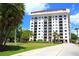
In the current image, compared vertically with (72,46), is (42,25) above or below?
above

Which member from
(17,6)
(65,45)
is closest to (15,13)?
(17,6)

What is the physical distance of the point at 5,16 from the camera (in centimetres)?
1291

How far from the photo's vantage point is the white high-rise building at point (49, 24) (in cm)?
1255

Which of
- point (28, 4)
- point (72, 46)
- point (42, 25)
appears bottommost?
point (72, 46)

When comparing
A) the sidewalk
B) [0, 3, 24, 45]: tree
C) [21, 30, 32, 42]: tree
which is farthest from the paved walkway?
[0, 3, 24, 45]: tree

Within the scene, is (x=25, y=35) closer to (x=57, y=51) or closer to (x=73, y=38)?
(x=57, y=51)

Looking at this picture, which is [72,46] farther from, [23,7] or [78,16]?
[23,7]

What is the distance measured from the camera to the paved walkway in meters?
12.1

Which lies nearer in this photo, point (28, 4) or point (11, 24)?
point (28, 4)

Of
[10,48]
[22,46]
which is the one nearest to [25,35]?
[22,46]

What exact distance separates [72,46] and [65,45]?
29cm

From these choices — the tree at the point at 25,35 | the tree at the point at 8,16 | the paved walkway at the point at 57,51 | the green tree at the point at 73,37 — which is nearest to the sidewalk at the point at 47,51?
the paved walkway at the point at 57,51

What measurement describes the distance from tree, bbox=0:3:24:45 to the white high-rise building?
1.79ft

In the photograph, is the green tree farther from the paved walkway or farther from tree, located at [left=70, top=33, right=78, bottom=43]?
the paved walkway
